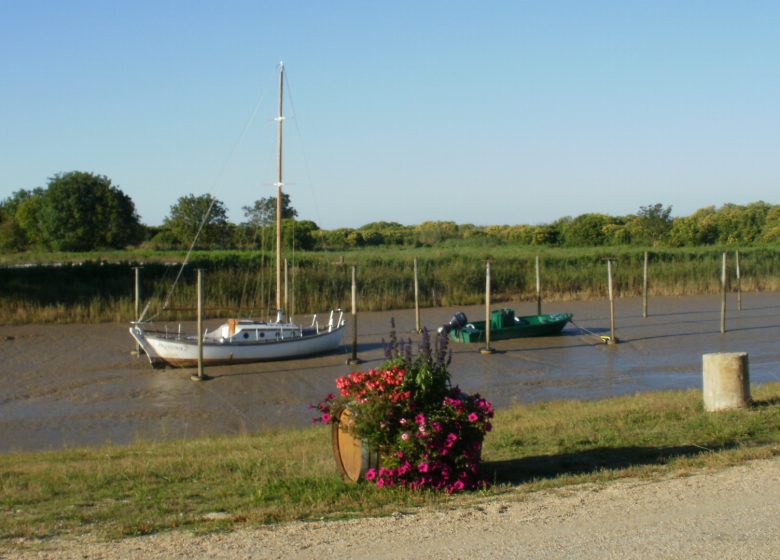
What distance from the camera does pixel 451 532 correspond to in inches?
273

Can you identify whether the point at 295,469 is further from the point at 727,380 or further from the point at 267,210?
the point at 267,210

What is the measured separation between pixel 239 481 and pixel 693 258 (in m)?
50.4

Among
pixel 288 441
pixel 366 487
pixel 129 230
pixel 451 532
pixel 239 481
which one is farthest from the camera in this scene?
pixel 129 230

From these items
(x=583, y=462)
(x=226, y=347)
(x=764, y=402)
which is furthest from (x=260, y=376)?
(x=583, y=462)

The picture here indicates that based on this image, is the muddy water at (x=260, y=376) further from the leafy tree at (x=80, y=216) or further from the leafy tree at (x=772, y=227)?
the leafy tree at (x=772, y=227)

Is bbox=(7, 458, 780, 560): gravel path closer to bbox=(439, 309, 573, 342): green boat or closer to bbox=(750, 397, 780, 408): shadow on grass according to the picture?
bbox=(750, 397, 780, 408): shadow on grass

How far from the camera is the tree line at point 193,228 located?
69.4 metres

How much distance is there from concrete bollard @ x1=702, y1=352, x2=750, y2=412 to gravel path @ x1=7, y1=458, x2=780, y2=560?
532cm

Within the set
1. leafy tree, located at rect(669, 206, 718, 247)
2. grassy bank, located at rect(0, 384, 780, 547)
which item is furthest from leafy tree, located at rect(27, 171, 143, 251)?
grassy bank, located at rect(0, 384, 780, 547)

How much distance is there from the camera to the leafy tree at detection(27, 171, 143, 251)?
70812mm

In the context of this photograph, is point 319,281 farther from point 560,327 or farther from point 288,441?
point 288,441

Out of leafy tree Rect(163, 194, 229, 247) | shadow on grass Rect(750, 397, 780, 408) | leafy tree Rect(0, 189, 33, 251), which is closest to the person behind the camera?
shadow on grass Rect(750, 397, 780, 408)

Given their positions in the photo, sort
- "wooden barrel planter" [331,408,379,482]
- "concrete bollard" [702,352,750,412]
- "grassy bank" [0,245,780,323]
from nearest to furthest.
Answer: "wooden barrel planter" [331,408,379,482] < "concrete bollard" [702,352,750,412] < "grassy bank" [0,245,780,323]

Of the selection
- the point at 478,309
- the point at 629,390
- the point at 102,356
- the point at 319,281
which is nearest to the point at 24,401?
the point at 102,356
